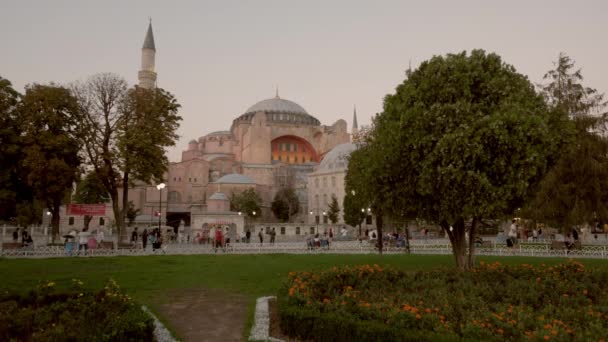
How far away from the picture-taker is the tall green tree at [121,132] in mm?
23922

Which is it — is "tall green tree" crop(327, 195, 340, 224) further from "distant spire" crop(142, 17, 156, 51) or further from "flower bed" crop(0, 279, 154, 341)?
"flower bed" crop(0, 279, 154, 341)

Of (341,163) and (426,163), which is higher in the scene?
(341,163)

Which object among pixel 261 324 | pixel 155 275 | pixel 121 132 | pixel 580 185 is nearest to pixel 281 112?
Answer: pixel 121 132

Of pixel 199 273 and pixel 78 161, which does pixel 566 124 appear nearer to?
pixel 199 273

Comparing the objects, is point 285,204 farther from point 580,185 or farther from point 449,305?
point 449,305

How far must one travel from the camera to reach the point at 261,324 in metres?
7.14

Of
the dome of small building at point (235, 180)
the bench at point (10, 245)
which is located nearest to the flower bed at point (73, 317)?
the bench at point (10, 245)

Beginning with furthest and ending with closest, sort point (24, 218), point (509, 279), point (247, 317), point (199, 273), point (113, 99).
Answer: point (24, 218) < point (113, 99) < point (199, 273) < point (509, 279) < point (247, 317)

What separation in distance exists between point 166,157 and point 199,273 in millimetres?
13072

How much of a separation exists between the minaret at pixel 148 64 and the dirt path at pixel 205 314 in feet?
173

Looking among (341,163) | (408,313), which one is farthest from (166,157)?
(341,163)

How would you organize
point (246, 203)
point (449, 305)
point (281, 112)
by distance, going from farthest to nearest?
1. point (281, 112)
2. point (246, 203)
3. point (449, 305)

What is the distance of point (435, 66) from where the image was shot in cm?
1152

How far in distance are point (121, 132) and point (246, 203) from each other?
2928 cm
